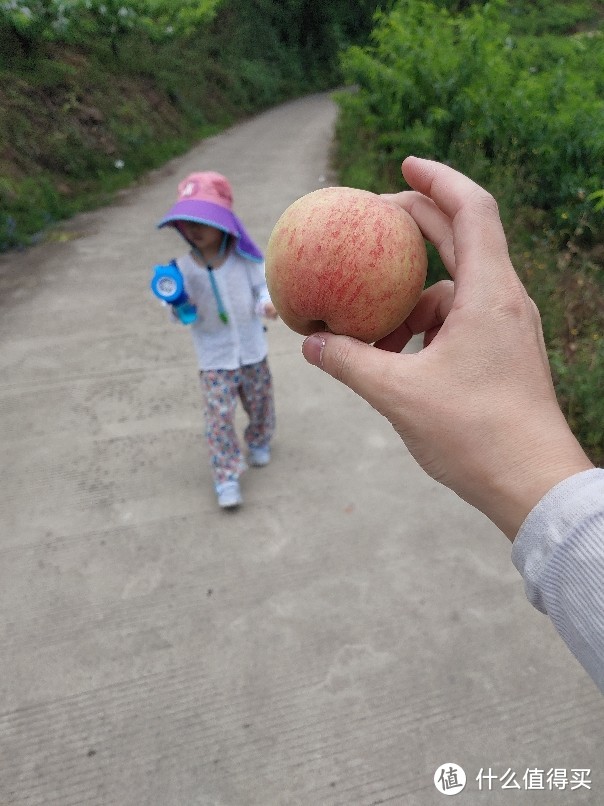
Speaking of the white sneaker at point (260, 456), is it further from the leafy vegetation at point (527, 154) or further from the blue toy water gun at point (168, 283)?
the leafy vegetation at point (527, 154)

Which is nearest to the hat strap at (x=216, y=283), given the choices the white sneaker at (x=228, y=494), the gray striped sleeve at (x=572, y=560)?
the white sneaker at (x=228, y=494)

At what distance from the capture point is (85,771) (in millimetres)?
Result: 1974

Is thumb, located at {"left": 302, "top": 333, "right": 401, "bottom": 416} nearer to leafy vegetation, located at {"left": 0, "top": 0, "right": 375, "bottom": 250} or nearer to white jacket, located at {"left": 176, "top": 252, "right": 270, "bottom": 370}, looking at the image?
white jacket, located at {"left": 176, "top": 252, "right": 270, "bottom": 370}

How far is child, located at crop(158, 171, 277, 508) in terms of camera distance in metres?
2.61

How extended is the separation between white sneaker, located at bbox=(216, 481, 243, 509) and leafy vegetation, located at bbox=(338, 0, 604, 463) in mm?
1833

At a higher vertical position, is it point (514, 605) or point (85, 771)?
point (85, 771)

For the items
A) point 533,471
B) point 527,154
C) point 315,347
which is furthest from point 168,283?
point 527,154

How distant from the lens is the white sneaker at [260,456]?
10.8 ft

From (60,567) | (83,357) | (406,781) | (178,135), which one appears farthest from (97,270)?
(178,135)

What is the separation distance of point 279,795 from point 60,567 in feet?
4.56

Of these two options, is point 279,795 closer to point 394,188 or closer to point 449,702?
point 449,702
